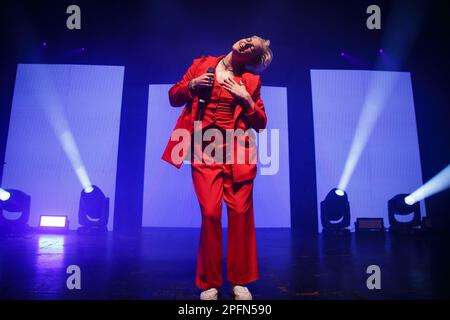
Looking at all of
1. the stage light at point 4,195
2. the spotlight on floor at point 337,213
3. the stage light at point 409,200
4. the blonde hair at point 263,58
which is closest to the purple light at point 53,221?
the stage light at point 4,195

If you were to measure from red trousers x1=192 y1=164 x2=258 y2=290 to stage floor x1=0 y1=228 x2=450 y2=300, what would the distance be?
132 millimetres

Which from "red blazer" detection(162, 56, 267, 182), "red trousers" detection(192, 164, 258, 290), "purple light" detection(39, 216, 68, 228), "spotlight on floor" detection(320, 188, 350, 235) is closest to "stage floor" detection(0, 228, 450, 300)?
"red trousers" detection(192, 164, 258, 290)

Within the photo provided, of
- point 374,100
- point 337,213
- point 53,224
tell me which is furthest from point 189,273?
point 374,100

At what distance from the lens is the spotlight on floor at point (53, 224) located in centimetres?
526

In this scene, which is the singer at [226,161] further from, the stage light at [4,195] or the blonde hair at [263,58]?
the stage light at [4,195]

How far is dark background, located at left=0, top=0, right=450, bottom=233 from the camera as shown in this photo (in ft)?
15.4

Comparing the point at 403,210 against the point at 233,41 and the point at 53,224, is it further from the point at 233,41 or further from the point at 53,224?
the point at 53,224

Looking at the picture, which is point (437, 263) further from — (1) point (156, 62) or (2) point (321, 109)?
(1) point (156, 62)

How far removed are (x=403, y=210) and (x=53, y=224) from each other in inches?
226

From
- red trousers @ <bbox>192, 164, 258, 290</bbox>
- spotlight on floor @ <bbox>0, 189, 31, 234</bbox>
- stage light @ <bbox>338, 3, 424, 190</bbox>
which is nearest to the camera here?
red trousers @ <bbox>192, 164, 258, 290</bbox>

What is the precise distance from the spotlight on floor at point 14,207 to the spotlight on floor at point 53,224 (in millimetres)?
329
